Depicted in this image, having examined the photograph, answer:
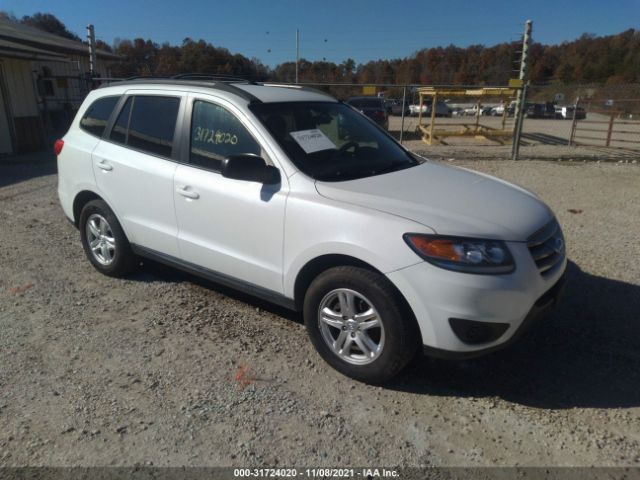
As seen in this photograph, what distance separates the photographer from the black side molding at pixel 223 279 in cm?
334

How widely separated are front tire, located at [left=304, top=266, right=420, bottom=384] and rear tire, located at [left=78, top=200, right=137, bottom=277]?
7.14 feet

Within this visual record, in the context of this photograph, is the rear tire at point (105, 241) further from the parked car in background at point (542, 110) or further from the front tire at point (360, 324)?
the parked car in background at point (542, 110)

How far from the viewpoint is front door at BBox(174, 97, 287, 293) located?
3223 millimetres

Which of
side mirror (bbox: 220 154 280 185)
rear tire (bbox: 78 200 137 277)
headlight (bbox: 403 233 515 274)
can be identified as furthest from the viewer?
rear tire (bbox: 78 200 137 277)

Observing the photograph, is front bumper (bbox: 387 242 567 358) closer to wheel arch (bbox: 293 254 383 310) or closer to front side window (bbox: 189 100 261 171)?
wheel arch (bbox: 293 254 383 310)

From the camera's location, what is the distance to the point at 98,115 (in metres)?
4.54

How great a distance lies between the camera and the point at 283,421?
8.87 feet

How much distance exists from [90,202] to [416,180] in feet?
10.1

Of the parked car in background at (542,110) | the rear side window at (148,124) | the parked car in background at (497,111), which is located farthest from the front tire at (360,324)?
the parked car in background at (497,111)

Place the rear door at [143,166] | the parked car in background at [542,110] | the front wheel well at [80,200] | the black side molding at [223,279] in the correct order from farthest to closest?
the parked car in background at [542,110], the front wheel well at [80,200], the rear door at [143,166], the black side molding at [223,279]

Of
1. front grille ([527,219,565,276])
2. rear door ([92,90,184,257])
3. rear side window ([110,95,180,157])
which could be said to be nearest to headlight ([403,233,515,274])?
front grille ([527,219,565,276])

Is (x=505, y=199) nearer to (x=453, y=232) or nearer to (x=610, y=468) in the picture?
(x=453, y=232)

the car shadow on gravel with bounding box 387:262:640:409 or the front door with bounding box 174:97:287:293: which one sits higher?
the front door with bounding box 174:97:287:293

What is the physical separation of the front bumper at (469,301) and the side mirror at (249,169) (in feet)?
3.47
